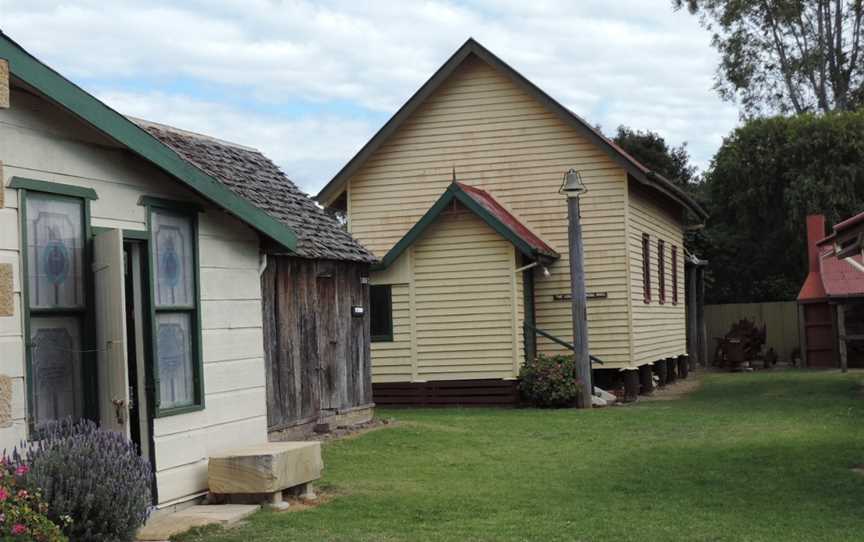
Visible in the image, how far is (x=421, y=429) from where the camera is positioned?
55.5 feet

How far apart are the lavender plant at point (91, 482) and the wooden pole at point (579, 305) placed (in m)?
13.7

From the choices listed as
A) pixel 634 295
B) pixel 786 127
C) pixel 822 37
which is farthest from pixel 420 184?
pixel 822 37

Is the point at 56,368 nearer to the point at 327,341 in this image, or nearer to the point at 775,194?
the point at 327,341

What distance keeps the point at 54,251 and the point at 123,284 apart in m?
0.59

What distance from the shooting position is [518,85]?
933 inches

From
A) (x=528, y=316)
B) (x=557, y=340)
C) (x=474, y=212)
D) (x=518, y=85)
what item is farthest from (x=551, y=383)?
(x=518, y=85)

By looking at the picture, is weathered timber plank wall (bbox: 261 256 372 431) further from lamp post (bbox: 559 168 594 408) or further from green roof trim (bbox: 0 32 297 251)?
lamp post (bbox: 559 168 594 408)

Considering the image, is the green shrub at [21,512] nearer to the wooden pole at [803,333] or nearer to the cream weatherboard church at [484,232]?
the cream weatherboard church at [484,232]

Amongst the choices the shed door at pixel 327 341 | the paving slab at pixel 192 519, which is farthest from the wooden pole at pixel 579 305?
the paving slab at pixel 192 519

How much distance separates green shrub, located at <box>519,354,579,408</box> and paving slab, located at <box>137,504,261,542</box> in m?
11.6

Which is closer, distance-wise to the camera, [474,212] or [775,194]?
[474,212]

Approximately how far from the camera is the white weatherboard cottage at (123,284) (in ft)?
28.5

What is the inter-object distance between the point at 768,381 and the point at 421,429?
13.5 metres

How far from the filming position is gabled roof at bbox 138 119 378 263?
14.0m
